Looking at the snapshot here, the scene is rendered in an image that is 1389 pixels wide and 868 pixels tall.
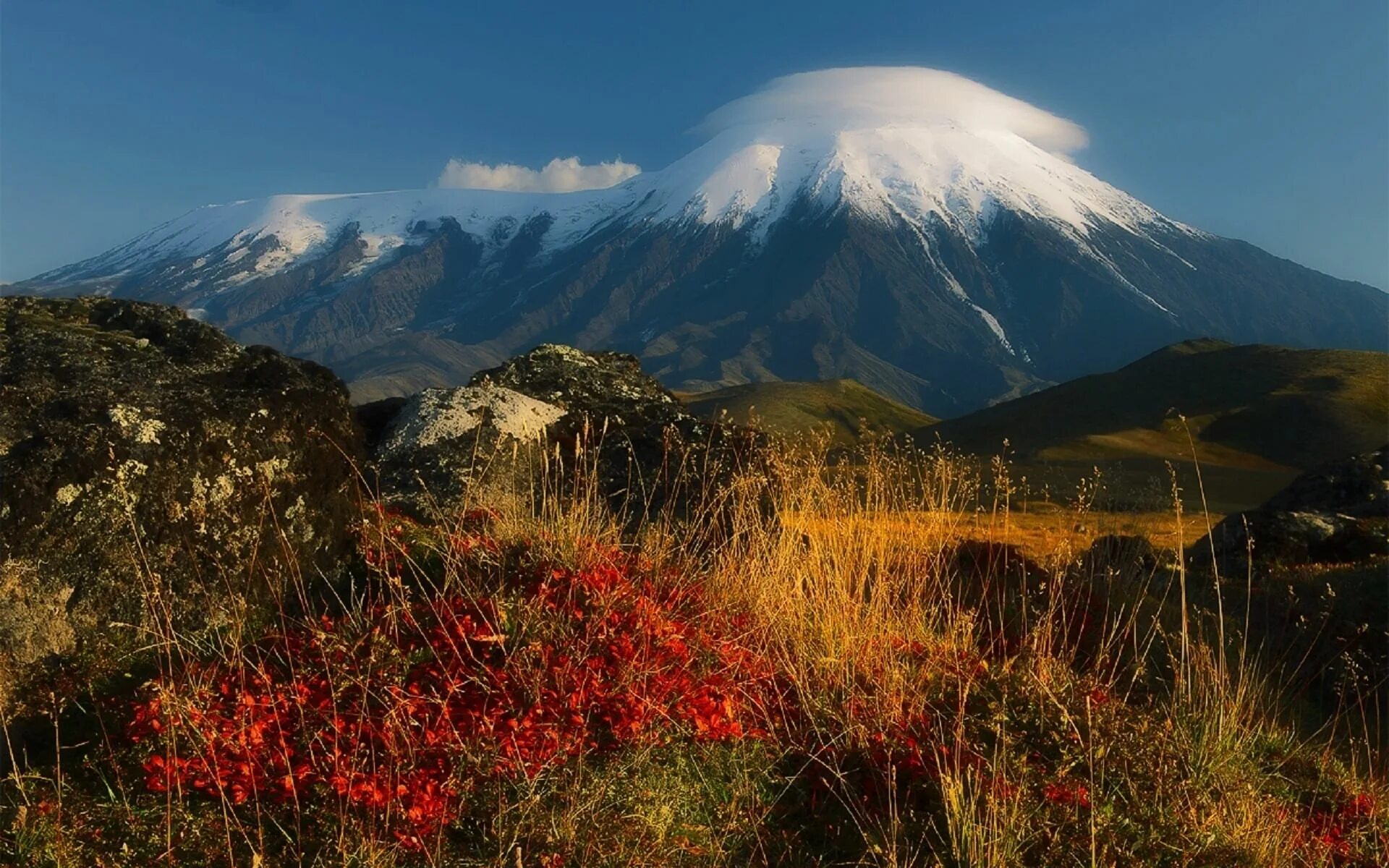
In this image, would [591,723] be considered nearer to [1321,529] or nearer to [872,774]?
[872,774]

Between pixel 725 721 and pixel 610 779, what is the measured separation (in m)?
0.76

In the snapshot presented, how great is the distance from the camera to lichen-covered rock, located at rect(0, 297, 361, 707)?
5.04 meters

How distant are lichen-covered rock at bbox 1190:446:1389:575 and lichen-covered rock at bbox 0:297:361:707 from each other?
35.6 ft

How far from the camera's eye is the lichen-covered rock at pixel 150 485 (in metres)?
5.04

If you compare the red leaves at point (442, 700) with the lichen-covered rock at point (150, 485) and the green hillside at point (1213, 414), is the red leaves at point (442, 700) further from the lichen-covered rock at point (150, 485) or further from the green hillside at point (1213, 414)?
the green hillside at point (1213, 414)

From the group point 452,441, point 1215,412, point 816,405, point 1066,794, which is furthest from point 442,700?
point 816,405

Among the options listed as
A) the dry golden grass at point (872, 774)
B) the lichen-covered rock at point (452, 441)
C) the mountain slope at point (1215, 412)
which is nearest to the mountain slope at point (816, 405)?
the mountain slope at point (1215, 412)

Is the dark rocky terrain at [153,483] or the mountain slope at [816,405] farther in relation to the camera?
the mountain slope at [816,405]

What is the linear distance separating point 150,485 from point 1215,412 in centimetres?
12175

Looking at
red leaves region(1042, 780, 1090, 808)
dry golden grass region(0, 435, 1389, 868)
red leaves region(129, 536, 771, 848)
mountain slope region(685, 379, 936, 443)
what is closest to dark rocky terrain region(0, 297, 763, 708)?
red leaves region(129, 536, 771, 848)

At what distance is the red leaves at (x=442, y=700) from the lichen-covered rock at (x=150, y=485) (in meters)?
0.57

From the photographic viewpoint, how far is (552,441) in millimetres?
9883

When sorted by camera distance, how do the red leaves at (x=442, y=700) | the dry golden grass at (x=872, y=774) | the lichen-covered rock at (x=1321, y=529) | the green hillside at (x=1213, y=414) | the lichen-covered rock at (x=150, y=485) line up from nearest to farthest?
the dry golden grass at (x=872, y=774) → the red leaves at (x=442, y=700) → the lichen-covered rock at (x=150, y=485) → the lichen-covered rock at (x=1321, y=529) → the green hillside at (x=1213, y=414)

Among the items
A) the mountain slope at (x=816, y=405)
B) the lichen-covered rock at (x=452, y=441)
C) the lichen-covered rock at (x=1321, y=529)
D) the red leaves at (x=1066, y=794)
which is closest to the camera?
→ the red leaves at (x=1066, y=794)
